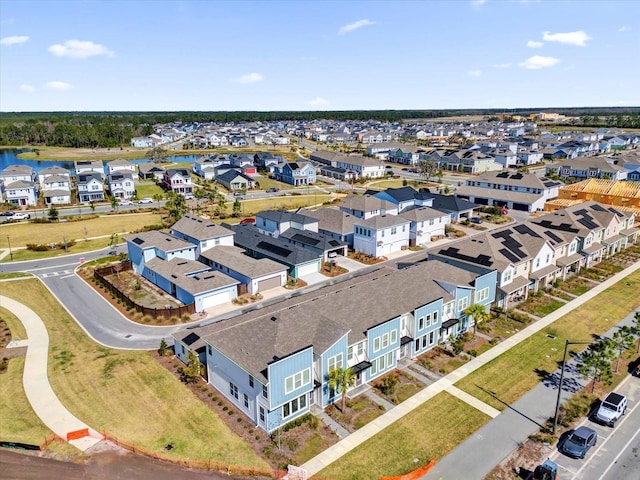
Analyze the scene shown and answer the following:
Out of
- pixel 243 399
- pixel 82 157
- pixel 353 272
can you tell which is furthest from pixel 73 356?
pixel 82 157

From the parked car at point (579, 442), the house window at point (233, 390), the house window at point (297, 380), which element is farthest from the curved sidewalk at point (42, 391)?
the parked car at point (579, 442)

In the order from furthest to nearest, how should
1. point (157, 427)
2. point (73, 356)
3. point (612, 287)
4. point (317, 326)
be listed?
point (612, 287) → point (73, 356) → point (317, 326) → point (157, 427)

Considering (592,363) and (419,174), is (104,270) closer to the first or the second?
(592,363)

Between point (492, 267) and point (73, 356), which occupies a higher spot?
point (492, 267)

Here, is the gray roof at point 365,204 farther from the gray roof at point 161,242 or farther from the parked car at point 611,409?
the parked car at point 611,409

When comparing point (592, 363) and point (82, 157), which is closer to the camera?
point (592, 363)

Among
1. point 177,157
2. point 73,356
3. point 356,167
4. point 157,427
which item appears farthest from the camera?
point 177,157

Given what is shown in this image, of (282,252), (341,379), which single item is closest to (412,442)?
(341,379)
